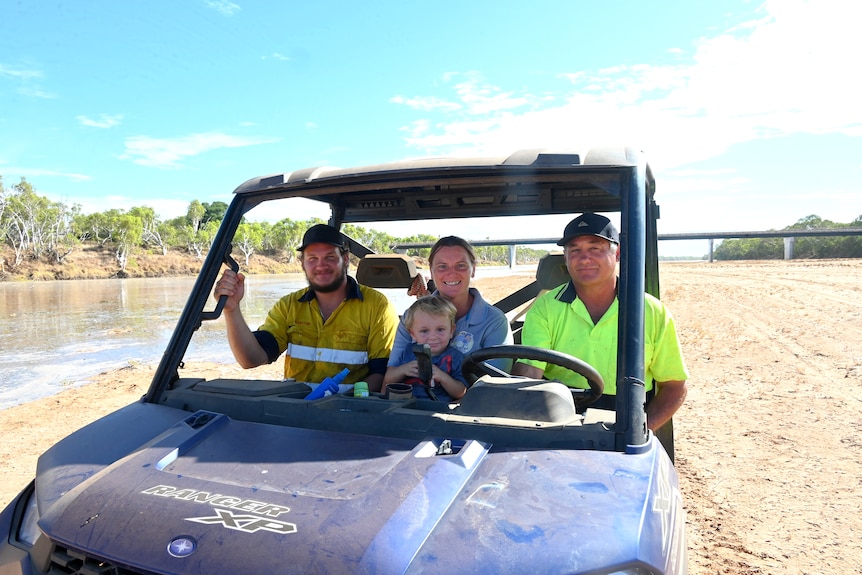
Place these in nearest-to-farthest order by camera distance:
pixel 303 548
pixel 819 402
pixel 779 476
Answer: pixel 303 548 < pixel 779 476 < pixel 819 402

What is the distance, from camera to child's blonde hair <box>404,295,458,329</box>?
2859 mm

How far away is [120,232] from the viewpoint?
60.4 m

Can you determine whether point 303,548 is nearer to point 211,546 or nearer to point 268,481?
point 211,546

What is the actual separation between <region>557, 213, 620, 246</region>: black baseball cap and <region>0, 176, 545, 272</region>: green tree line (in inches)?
1500

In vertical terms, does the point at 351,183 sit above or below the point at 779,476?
above

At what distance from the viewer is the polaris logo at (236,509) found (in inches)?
51.9

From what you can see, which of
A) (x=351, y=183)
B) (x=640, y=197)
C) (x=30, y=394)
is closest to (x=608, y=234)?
(x=640, y=197)

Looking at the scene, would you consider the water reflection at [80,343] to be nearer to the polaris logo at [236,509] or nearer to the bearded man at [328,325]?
the bearded man at [328,325]

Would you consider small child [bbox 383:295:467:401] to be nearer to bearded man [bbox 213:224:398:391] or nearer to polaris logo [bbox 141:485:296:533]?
bearded man [bbox 213:224:398:391]

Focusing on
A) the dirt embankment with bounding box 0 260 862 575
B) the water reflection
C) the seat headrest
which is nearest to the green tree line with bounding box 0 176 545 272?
the water reflection

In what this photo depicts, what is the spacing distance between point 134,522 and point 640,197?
1.70m

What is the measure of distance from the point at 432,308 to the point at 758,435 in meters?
3.93

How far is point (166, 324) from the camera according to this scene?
15.5 meters

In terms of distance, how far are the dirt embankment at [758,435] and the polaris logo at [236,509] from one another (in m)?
2.54
